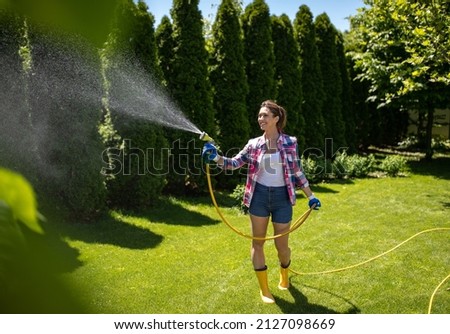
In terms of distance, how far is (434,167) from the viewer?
1143 centimetres

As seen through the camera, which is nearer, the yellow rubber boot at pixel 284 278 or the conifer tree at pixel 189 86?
the yellow rubber boot at pixel 284 278

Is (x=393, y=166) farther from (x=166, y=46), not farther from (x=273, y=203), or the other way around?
(x=273, y=203)


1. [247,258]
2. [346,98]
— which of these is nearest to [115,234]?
[247,258]

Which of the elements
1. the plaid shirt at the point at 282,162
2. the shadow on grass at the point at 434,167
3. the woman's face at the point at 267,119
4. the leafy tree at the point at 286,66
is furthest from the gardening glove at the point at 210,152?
the shadow on grass at the point at 434,167

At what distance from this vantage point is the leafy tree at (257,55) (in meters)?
9.55

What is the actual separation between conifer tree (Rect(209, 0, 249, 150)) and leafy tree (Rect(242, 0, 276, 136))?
62cm

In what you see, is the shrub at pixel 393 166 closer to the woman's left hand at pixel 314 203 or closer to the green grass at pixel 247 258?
the green grass at pixel 247 258

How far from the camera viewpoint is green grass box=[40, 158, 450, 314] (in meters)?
3.87

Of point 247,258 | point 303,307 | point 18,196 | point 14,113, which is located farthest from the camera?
point 14,113

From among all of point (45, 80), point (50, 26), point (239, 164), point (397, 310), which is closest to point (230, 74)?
point (45, 80)

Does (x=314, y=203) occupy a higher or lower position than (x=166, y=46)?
lower

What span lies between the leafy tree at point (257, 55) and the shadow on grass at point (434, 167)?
13.3 ft

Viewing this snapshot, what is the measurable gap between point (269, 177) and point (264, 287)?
3.06ft
